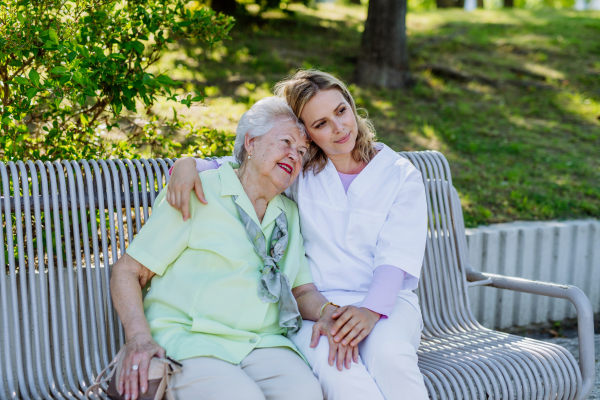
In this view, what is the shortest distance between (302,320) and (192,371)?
0.69 meters

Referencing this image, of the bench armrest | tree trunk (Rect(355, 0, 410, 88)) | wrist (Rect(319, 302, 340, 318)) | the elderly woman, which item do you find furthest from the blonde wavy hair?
tree trunk (Rect(355, 0, 410, 88))

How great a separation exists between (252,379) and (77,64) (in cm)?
187

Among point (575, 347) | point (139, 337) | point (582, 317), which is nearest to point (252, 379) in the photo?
point (139, 337)

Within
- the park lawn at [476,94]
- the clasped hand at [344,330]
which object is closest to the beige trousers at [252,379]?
the clasped hand at [344,330]

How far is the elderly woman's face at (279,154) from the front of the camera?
108 inches

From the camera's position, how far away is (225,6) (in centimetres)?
1027

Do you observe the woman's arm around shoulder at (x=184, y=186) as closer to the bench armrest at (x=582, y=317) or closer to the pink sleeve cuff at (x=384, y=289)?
the pink sleeve cuff at (x=384, y=289)

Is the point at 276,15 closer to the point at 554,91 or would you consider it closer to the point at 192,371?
the point at 554,91

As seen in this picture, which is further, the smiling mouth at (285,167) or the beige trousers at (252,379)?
the smiling mouth at (285,167)

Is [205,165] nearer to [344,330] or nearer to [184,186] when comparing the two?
[184,186]

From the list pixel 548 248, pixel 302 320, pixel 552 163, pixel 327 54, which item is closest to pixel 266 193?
pixel 302 320

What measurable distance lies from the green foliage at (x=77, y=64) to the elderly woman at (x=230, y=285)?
93 centimetres

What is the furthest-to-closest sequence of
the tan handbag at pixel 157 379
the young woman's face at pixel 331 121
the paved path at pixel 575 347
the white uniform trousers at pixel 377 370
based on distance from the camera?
1. the paved path at pixel 575 347
2. the young woman's face at pixel 331 121
3. the white uniform trousers at pixel 377 370
4. the tan handbag at pixel 157 379

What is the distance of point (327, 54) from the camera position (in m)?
9.88
